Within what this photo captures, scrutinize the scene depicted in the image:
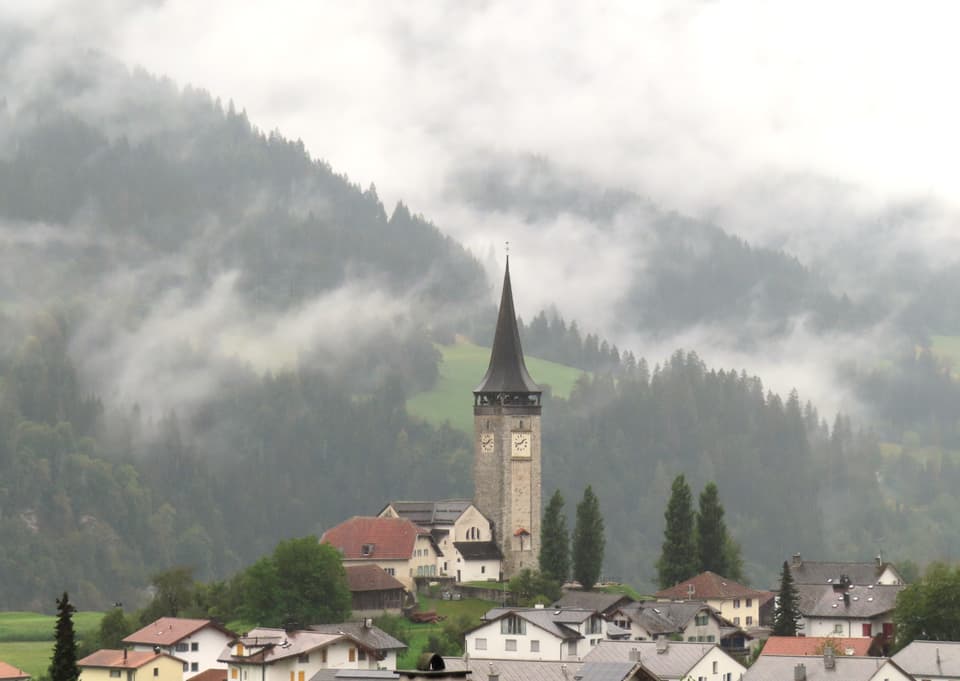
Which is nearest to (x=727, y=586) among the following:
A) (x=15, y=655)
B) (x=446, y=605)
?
(x=446, y=605)

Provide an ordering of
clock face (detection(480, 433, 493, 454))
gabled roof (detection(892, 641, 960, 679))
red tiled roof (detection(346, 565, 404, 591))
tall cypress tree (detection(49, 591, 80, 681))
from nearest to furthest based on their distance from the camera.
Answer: tall cypress tree (detection(49, 591, 80, 681)) → gabled roof (detection(892, 641, 960, 679)) → red tiled roof (detection(346, 565, 404, 591)) → clock face (detection(480, 433, 493, 454))

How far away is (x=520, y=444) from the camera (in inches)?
6348

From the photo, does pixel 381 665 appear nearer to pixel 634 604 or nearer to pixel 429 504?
pixel 634 604

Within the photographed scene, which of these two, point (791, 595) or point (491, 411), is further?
point (491, 411)

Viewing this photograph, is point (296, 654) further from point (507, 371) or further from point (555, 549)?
point (507, 371)

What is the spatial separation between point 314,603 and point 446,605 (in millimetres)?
14688

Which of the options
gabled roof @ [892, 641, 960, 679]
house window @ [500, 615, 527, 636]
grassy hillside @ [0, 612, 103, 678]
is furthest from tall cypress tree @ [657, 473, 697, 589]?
grassy hillside @ [0, 612, 103, 678]

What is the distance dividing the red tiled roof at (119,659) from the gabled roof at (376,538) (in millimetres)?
23381

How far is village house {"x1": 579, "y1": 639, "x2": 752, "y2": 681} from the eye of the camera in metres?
114

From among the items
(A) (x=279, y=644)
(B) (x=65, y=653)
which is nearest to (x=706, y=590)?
(A) (x=279, y=644)

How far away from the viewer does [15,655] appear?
14162 centimetres

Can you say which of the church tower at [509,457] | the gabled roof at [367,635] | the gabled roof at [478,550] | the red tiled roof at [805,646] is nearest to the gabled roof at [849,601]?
the red tiled roof at [805,646]

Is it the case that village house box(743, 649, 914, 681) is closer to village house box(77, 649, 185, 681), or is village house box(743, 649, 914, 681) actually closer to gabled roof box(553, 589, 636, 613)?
gabled roof box(553, 589, 636, 613)

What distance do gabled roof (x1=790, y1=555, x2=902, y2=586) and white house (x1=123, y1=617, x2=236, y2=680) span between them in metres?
45.5
